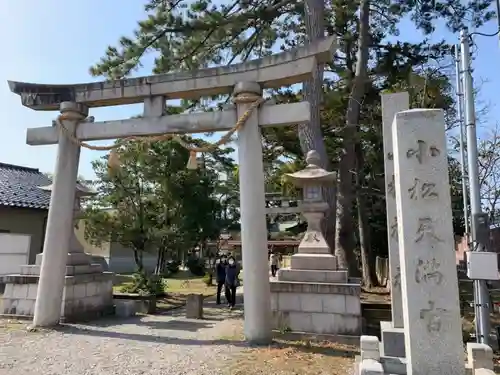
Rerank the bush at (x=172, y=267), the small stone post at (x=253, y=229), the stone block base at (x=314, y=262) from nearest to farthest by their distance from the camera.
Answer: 1. the small stone post at (x=253, y=229)
2. the stone block base at (x=314, y=262)
3. the bush at (x=172, y=267)

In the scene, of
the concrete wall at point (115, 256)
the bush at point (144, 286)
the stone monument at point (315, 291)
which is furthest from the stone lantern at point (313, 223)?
the concrete wall at point (115, 256)

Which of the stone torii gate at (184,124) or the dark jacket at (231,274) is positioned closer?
the stone torii gate at (184,124)

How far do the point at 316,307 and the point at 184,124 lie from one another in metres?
4.62

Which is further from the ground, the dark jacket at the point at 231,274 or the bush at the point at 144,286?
the dark jacket at the point at 231,274

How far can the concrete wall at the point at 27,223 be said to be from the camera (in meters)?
16.6

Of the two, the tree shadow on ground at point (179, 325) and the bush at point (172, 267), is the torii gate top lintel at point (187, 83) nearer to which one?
the tree shadow on ground at point (179, 325)

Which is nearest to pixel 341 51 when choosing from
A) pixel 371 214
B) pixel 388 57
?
pixel 388 57

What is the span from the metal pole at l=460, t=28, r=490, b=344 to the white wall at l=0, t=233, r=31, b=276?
16474 mm

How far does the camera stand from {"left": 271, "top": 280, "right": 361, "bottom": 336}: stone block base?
309 inches

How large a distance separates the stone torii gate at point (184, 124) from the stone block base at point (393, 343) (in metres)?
2.43

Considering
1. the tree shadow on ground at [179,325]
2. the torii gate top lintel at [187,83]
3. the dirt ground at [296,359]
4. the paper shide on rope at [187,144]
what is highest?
the torii gate top lintel at [187,83]

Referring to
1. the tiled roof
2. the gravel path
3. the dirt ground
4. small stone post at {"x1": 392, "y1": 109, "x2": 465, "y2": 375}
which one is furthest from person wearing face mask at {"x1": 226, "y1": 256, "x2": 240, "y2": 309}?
the tiled roof

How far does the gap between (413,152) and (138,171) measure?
17.9m

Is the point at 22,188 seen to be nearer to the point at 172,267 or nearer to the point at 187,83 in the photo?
the point at 172,267
